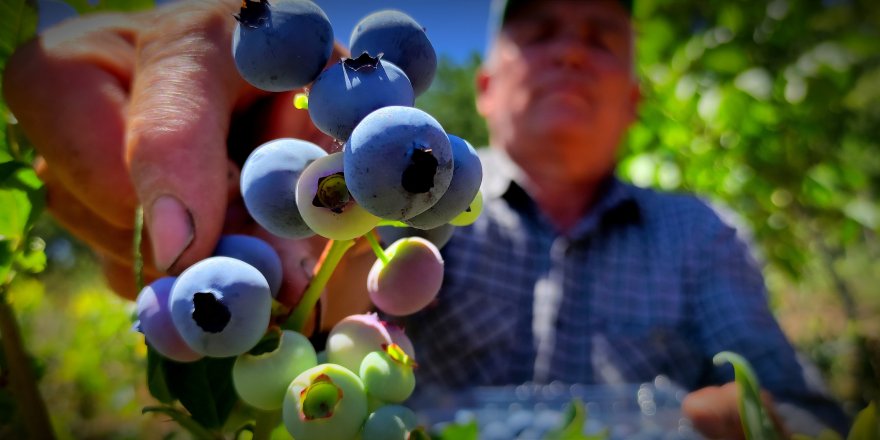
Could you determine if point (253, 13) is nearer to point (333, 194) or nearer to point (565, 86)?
point (333, 194)

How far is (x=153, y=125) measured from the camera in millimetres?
410

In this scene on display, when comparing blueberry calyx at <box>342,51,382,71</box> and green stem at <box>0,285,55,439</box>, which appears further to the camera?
green stem at <box>0,285,55,439</box>

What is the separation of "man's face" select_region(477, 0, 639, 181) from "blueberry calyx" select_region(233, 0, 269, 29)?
1.56 meters

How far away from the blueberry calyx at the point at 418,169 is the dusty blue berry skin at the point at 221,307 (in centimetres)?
11

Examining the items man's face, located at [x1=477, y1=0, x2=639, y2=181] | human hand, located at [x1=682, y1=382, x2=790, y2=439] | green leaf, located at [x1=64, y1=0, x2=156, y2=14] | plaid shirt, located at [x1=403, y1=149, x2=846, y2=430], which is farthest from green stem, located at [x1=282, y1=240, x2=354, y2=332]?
man's face, located at [x1=477, y1=0, x2=639, y2=181]

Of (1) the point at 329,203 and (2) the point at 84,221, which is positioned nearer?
(1) the point at 329,203

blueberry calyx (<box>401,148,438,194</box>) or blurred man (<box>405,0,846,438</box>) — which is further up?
blueberry calyx (<box>401,148,438,194</box>)

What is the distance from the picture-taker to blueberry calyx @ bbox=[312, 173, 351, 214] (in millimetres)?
309

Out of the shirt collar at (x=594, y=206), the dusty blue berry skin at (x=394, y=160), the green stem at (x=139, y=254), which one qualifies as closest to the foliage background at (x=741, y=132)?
the shirt collar at (x=594, y=206)

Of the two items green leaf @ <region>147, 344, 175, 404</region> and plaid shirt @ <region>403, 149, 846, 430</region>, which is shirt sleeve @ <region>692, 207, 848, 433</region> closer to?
plaid shirt @ <region>403, 149, 846, 430</region>

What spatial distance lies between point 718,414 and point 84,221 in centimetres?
59

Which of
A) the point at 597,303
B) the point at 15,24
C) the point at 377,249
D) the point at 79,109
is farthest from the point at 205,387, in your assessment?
the point at 597,303

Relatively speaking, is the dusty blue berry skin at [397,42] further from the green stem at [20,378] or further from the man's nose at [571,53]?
the man's nose at [571,53]

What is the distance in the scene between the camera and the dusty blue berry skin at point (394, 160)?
0.28 meters
